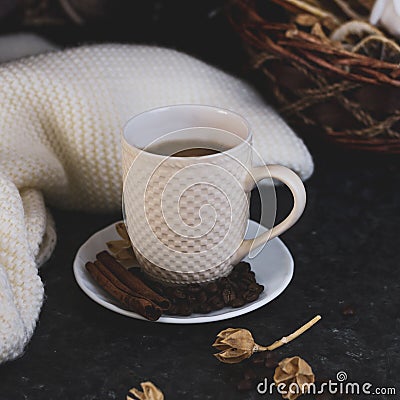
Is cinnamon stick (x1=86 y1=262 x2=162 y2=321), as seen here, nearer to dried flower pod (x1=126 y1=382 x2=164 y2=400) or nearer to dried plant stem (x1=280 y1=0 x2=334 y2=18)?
dried flower pod (x1=126 y1=382 x2=164 y2=400)

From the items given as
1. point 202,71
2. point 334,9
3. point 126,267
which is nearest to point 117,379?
point 126,267

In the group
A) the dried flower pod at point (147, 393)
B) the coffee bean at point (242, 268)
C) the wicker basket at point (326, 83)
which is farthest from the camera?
the wicker basket at point (326, 83)

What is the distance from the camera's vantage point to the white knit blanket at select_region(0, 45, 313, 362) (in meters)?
0.73

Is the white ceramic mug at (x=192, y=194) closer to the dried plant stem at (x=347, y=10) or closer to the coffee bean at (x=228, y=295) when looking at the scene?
the coffee bean at (x=228, y=295)

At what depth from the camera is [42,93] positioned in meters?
0.77

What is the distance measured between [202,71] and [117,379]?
427 millimetres

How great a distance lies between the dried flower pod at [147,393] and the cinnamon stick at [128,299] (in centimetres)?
6

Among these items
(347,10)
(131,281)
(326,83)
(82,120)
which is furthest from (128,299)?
(347,10)

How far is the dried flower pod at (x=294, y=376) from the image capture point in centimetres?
55

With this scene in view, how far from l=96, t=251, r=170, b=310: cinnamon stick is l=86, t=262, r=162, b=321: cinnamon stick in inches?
0.4

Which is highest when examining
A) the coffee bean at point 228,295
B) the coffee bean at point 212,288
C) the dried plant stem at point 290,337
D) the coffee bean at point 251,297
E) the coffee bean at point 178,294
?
the coffee bean at point 251,297

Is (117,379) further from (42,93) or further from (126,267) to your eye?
(42,93)

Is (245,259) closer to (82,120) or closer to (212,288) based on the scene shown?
(212,288)

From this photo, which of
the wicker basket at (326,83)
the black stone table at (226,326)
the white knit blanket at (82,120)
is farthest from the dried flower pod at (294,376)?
the wicker basket at (326,83)
